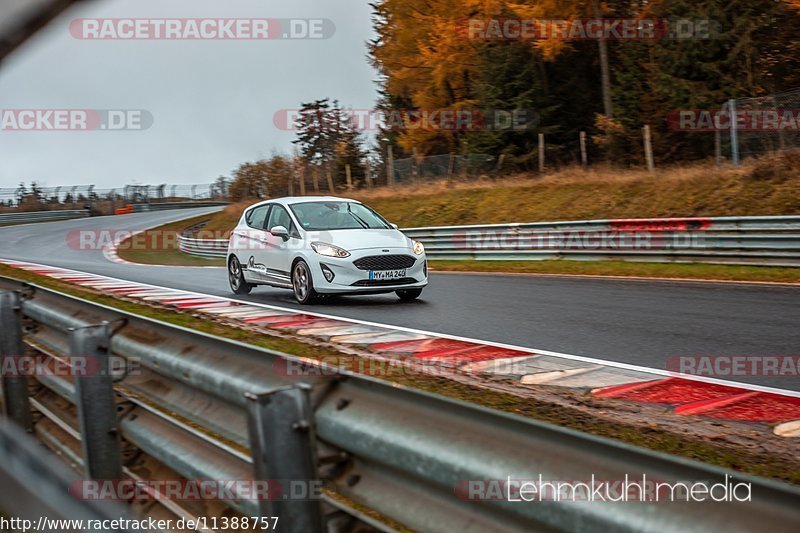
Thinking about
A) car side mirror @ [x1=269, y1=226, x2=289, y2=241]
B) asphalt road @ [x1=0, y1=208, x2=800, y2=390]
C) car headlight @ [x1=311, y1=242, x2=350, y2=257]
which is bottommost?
asphalt road @ [x1=0, y1=208, x2=800, y2=390]

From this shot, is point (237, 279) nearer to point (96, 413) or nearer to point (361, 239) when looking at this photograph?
point (361, 239)

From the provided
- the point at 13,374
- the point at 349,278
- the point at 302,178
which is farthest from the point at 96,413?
the point at 302,178

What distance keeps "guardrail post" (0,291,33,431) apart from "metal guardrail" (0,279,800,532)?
1641 millimetres

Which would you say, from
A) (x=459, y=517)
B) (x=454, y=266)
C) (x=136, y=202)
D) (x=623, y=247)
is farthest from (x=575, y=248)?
(x=136, y=202)

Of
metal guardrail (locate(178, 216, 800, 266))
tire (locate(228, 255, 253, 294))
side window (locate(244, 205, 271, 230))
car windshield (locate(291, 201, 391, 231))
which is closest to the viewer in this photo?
car windshield (locate(291, 201, 391, 231))

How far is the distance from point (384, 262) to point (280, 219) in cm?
235

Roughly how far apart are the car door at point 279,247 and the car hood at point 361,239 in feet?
1.75

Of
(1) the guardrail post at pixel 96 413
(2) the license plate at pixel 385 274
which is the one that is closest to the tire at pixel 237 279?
(2) the license plate at pixel 385 274

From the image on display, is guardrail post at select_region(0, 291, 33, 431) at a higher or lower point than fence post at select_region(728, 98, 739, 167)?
lower

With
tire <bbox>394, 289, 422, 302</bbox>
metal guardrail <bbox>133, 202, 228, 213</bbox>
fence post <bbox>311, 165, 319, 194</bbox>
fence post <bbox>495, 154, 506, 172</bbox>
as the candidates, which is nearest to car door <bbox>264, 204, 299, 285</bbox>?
tire <bbox>394, 289, 422, 302</bbox>

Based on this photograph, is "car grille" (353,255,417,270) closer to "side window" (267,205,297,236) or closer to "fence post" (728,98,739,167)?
"side window" (267,205,297,236)

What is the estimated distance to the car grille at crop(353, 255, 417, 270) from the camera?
11.8 metres

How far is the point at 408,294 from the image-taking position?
12.4m

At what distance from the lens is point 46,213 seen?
5397 centimetres
